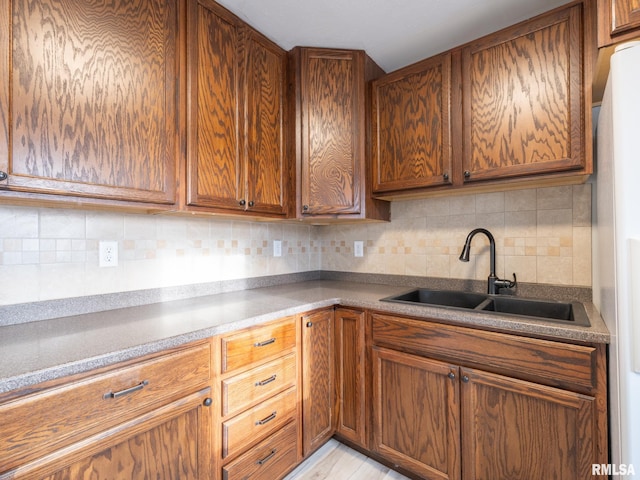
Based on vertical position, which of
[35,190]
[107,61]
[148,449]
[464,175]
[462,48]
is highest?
[462,48]

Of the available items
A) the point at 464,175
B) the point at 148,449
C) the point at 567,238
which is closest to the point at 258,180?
the point at 464,175

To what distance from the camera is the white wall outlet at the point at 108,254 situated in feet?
4.43

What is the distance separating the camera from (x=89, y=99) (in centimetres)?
107

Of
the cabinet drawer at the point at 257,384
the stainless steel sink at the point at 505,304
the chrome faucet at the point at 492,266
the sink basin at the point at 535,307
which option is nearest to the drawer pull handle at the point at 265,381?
the cabinet drawer at the point at 257,384

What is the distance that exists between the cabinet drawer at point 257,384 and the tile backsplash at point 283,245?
2.20 ft

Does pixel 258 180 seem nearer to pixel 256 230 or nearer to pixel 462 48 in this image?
pixel 256 230

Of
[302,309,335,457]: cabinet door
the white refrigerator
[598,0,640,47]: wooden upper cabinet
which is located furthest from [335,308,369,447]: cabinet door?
[598,0,640,47]: wooden upper cabinet

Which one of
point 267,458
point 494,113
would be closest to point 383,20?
point 494,113

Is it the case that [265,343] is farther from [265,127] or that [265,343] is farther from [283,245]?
[265,127]

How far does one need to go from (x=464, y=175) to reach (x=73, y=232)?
1.84 metres

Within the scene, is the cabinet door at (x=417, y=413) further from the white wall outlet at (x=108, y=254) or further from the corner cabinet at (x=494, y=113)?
the white wall outlet at (x=108, y=254)

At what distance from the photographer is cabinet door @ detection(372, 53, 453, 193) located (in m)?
1.60

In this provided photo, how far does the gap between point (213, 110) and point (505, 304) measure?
70.5 inches

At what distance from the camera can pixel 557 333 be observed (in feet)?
3.55
